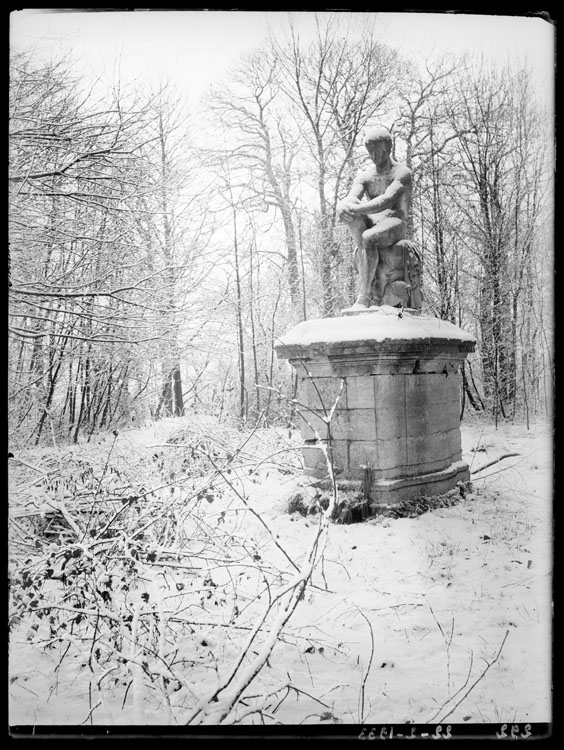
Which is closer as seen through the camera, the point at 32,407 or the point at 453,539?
the point at 453,539

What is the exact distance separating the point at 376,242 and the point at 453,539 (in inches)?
114

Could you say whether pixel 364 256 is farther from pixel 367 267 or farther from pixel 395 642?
pixel 395 642

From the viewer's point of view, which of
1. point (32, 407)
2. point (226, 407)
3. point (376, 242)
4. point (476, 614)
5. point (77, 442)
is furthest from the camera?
point (226, 407)

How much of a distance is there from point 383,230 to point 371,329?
1206 millimetres

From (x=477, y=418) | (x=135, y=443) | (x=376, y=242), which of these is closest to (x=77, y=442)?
(x=135, y=443)

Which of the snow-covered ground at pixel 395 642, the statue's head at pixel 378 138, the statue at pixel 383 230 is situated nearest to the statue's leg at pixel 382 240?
the statue at pixel 383 230

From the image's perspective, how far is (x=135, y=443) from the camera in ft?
21.9

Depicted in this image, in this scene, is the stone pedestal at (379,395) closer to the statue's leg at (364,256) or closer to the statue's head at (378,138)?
the statue's leg at (364,256)

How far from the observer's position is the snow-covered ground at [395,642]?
8.45 ft

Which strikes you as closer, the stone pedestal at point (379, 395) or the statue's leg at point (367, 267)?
the stone pedestal at point (379, 395)

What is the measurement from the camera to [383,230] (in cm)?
559

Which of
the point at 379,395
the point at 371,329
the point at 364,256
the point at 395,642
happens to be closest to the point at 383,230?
the point at 364,256
